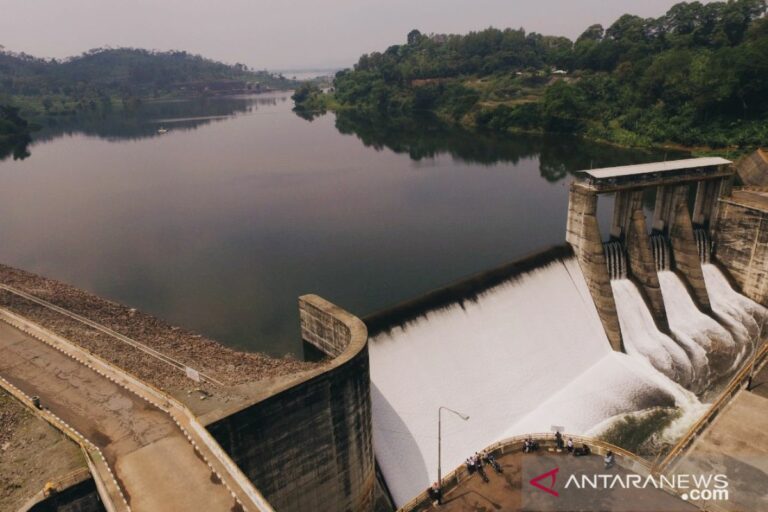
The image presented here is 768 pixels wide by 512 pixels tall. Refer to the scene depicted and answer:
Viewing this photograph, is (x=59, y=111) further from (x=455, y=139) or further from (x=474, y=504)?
(x=474, y=504)

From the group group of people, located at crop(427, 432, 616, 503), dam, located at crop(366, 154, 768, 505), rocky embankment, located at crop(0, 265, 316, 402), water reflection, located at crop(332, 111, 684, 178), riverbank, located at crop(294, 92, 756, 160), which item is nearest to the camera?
group of people, located at crop(427, 432, 616, 503)

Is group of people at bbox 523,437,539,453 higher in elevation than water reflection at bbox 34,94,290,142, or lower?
lower

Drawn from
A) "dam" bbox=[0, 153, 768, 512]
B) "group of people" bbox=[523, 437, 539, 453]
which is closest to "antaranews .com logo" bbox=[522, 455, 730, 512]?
"group of people" bbox=[523, 437, 539, 453]

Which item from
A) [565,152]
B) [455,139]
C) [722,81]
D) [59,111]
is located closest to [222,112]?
[59,111]

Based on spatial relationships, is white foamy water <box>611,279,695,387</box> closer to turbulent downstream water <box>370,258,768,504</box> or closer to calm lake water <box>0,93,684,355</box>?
turbulent downstream water <box>370,258,768,504</box>

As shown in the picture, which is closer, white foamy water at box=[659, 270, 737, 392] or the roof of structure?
white foamy water at box=[659, 270, 737, 392]

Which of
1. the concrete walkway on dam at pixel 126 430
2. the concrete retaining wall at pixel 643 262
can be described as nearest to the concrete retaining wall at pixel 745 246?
the concrete retaining wall at pixel 643 262
